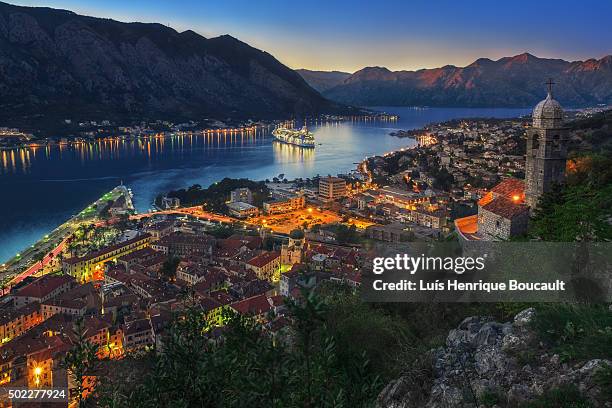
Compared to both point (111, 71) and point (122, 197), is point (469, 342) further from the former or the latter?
point (111, 71)

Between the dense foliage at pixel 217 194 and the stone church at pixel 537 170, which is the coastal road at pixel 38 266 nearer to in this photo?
the dense foliage at pixel 217 194

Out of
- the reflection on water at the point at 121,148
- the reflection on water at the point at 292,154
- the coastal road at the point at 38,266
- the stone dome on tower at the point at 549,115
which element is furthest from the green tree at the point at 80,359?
the reflection on water at the point at 121,148

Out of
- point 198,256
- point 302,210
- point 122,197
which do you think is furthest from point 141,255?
point 122,197

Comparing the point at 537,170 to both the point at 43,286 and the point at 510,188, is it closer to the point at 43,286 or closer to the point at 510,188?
the point at 510,188

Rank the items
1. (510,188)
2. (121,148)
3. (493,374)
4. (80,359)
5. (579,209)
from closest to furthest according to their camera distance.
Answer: (80,359) < (493,374) < (579,209) < (510,188) < (121,148)

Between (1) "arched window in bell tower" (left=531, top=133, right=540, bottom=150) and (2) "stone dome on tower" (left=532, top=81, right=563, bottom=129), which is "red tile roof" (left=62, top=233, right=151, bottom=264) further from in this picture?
(2) "stone dome on tower" (left=532, top=81, right=563, bottom=129)

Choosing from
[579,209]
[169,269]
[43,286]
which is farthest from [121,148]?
[579,209]
